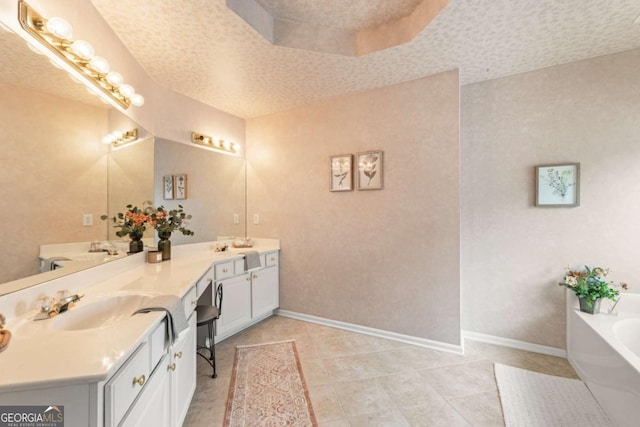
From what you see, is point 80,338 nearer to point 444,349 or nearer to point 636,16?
point 444,349

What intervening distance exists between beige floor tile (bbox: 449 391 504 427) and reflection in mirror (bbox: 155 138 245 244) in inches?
110

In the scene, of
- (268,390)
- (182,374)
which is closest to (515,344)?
(268,390)

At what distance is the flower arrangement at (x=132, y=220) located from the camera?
186cm

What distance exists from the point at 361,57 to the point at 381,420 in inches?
106

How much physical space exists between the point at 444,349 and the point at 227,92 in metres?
3.38

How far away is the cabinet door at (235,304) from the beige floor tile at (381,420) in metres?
1.47

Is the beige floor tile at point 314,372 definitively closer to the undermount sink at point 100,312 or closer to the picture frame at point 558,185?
the undermount sink at point 100,312

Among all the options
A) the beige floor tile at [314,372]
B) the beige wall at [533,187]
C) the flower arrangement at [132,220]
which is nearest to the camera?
the flower arrangement at [132,220]

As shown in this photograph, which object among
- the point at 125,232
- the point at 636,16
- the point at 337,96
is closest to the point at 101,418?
the point at 125,232

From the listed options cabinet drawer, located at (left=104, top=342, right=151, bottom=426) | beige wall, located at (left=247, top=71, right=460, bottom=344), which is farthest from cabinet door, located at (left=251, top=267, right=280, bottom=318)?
cabinet drawer, located at (left=104, top=342, right=151, bottom=426)

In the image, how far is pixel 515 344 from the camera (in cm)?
247

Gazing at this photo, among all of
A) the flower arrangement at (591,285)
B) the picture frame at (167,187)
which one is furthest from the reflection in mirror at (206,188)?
the flower arrangement at (591,285)

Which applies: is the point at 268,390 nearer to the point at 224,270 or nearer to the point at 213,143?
the point at 224,270

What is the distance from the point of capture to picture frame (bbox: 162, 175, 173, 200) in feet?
8.26
